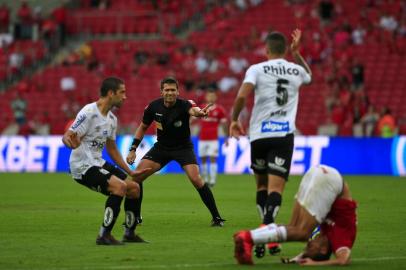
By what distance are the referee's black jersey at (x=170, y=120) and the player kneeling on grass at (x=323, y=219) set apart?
4.80 m

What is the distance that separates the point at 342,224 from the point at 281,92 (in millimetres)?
1954

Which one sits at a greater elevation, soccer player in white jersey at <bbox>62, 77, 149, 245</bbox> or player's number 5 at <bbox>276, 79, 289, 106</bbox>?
player's number 5 at <bbox>276, 79, 289, 106</bbox>

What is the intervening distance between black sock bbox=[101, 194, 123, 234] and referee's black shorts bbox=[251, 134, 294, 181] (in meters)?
1.90

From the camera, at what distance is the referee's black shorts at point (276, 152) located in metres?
11.4

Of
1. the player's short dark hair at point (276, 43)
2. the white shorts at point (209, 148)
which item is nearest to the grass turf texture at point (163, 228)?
the white shorts at point (209, 148)

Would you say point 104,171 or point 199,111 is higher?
point 199,111

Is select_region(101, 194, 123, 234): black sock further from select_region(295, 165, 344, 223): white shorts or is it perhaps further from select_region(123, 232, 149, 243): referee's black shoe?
select_region(295, 165, 344, 223): white shorts

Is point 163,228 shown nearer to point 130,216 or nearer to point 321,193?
point 130,216

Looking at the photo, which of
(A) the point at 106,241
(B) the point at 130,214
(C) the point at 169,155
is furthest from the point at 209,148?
(A) the point at 106,241

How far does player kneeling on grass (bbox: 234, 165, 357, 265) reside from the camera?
406 inches

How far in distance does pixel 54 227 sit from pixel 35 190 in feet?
31.1

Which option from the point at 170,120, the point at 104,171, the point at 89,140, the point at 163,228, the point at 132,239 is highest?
the point at 170,120

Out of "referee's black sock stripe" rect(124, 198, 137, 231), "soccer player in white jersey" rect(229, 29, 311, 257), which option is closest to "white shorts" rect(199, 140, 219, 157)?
"referee's black sock stripe" rect(124, 198, 137, 231)

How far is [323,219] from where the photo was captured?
10422mm
